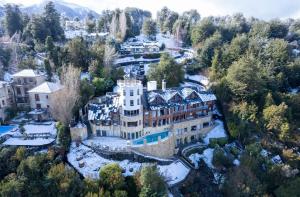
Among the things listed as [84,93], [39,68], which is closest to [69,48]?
[39,68]

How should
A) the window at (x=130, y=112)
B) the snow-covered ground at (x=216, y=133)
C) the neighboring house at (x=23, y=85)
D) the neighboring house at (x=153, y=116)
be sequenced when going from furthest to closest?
the neighboring house at (x=23, y=85) < the snow-covered ground at (x=216, y=133) < the window at (x=130, y=112) < the neighboring house at (x=153, y=116)

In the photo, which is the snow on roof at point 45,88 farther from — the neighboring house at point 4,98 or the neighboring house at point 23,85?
the neighboring house at point 4,98

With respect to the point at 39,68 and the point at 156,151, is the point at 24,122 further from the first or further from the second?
the point at 156,151

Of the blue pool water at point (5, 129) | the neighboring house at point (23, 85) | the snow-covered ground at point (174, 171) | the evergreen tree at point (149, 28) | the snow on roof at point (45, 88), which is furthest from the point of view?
the evergreen tree at point (149, 28)

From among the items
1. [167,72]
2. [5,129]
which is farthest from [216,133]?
[5,129]

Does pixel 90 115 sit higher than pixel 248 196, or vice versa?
pixel 90 115

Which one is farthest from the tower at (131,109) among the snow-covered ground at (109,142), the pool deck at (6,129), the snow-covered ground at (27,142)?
the pool deck at (6,129)
